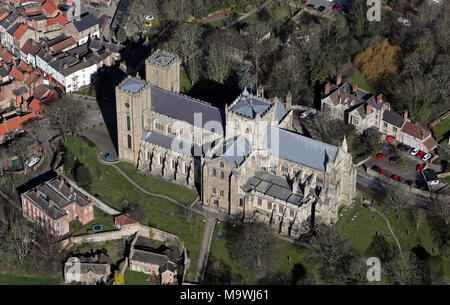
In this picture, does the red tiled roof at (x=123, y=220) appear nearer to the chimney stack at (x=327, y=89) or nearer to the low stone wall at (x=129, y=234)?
the low stone wall at (x=129, y=234)

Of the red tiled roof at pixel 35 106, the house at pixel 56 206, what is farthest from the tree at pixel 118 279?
the red tiled roof at pixel 35 106

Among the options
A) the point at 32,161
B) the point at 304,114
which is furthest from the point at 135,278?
the point at 304,114

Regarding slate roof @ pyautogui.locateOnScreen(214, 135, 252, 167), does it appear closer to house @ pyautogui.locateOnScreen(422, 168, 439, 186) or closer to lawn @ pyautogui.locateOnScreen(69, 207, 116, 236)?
lawn @ pyautogui.locateOnScreen(69, 207, 116, 236)

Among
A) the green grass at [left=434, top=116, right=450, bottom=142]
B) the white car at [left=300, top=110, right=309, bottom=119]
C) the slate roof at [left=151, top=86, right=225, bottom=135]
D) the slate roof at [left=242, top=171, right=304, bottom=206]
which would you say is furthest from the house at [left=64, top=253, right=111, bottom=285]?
the green grass at [left=434, top=116, right=450, bottom=142]

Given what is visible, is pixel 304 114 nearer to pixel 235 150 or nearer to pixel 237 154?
pixel 235 150

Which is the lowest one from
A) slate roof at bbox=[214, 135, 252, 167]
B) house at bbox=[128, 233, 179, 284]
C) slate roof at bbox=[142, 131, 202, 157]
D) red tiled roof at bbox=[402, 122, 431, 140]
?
house at bbox=[128, 233, 179, 284]
